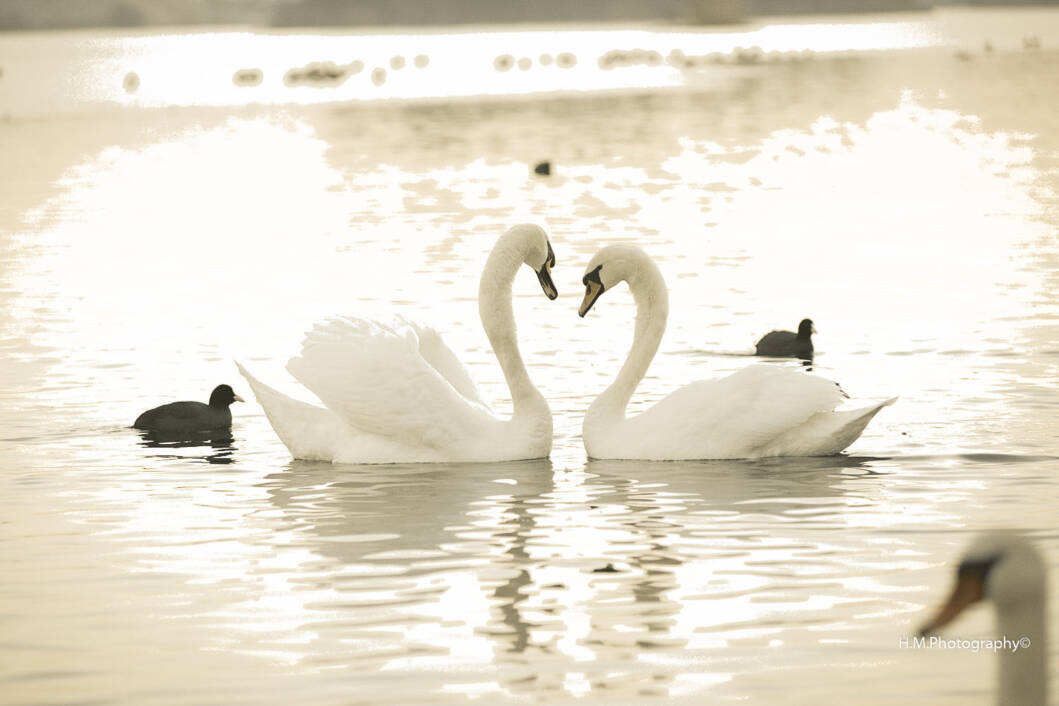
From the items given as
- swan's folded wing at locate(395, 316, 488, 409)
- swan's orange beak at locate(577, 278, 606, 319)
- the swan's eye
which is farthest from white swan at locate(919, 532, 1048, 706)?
swan's folded wing at locate(395, 316, 488, 409)

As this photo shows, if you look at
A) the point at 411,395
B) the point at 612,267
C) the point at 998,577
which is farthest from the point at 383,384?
the point at 998,577

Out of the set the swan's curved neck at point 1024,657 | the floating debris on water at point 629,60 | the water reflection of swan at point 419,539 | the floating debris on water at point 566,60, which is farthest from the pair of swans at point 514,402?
the floating debris on water at point 566,60

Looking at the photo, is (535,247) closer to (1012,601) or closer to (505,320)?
(505,320)

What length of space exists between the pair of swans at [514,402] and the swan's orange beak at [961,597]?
586 cm

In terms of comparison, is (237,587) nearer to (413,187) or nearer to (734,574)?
(734,574)

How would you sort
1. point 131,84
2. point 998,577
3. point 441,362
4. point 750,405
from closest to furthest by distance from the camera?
point 998,577 < point 750,405 < point 441,362 < point 131,84

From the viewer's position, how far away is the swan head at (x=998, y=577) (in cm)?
515

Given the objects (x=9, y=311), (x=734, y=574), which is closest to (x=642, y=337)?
(x=734, y=574)

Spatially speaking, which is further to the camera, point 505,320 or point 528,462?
point 505,320

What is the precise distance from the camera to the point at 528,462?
38.6 feet

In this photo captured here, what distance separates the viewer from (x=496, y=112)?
55375 mm

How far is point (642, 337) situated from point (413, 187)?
68.3 ft

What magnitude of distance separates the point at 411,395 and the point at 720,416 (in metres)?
1.76

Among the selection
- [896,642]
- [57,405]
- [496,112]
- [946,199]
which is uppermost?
[496,112]
